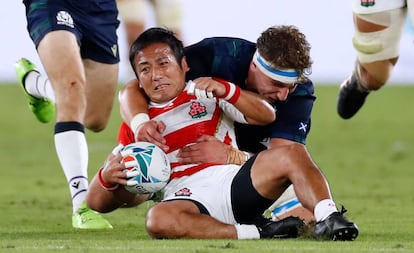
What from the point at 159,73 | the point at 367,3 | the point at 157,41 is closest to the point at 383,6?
the point at 367,3

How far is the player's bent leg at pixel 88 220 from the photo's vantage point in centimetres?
661

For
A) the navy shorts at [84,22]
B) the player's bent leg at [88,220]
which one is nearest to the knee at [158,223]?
the player's bent leg at [88,220]

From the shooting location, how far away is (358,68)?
8.67 m

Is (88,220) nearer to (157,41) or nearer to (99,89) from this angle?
(157,41)

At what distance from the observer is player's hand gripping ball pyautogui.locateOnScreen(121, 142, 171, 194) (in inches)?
227

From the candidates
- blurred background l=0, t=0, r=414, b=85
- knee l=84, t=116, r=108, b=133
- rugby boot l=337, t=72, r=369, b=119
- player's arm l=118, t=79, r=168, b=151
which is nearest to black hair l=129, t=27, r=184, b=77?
player's arm l=118, t=79, r=168, b=151

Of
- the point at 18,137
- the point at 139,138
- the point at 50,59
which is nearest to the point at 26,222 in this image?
the point at 50,59

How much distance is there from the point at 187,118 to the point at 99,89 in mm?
2159

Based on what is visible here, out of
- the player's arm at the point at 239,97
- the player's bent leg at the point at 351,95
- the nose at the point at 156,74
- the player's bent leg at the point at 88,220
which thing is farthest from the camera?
the player's bent leg at the point at 351,95

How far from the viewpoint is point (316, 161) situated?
36.6ft

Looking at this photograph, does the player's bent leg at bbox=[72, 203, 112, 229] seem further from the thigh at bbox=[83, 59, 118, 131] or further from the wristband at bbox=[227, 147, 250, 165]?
the thigh at bbox=[83, 59, 118, 131]

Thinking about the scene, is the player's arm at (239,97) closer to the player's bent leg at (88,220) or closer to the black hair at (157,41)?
the black hair at (157,41)

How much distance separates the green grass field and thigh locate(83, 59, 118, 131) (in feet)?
2.03

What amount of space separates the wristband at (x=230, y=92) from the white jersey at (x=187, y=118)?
16 centimetres
